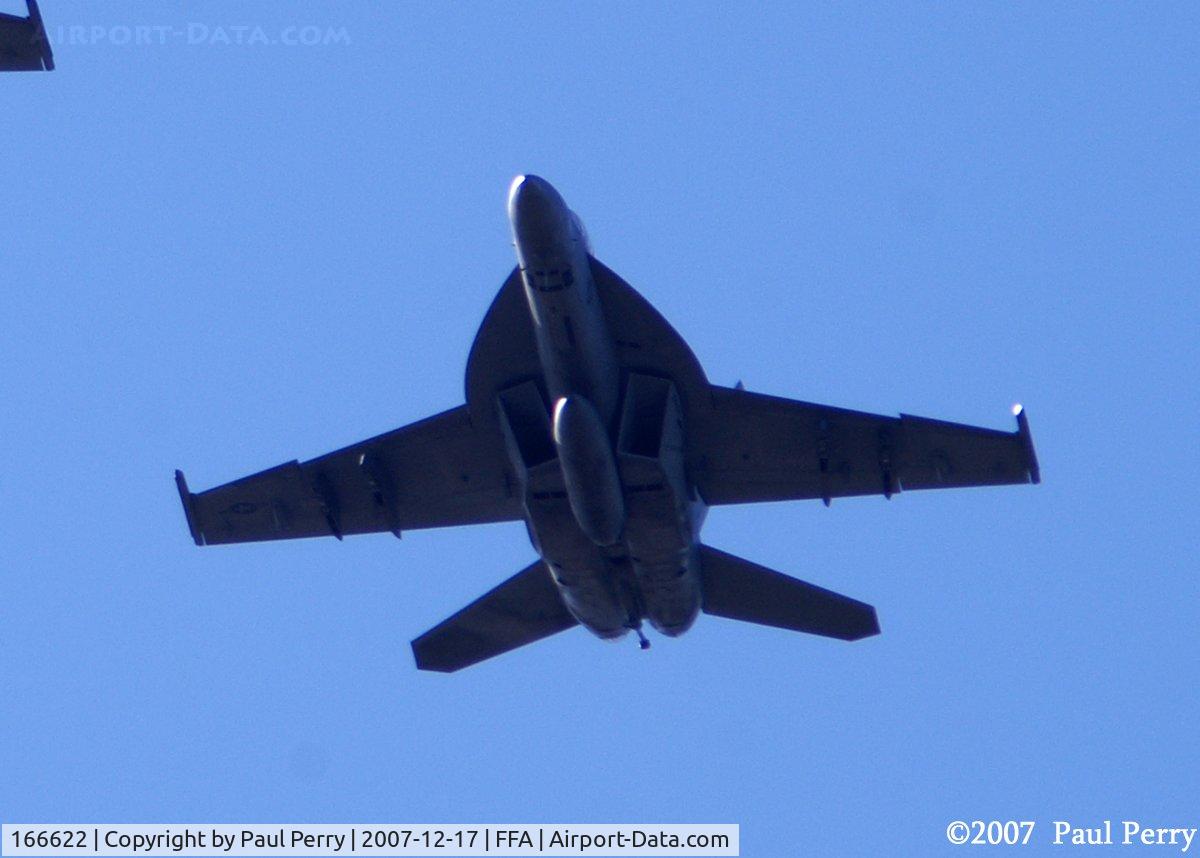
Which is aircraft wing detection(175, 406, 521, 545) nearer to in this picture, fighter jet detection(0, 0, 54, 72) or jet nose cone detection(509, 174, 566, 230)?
jet nose cone detection(509, 174, 566, 230)

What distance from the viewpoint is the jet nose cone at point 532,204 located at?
26953 millimetres

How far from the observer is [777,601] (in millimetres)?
32188

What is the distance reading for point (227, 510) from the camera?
32.5m

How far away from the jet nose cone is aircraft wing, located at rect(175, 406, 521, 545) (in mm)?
4606

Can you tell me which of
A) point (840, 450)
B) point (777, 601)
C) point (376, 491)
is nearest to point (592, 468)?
point (840, 450)

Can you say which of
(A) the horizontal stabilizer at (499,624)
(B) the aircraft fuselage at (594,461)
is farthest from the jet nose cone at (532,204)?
(A) the horizontal stabilizer at (499,624)

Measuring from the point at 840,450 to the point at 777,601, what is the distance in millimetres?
2800

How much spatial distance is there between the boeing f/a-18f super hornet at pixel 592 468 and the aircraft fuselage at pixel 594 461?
0.03 metres

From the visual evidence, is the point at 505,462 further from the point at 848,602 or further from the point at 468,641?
the point at 848,602

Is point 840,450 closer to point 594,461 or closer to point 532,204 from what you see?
point 594,461

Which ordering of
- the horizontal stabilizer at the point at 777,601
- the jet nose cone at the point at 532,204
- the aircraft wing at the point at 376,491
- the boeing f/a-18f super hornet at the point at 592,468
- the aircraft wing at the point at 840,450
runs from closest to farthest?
the jet nose cone at the point at 532,204, the boeing f/a-18f super hornet at the point at 592,468, the aircraft wing at the point at 840,450, the aircraft wing at the point at 376,491, the horizontal stabilizer at the point at 777,601

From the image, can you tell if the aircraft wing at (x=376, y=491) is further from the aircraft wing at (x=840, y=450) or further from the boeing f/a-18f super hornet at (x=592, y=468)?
the aircraft wing at (x=840, y=450)

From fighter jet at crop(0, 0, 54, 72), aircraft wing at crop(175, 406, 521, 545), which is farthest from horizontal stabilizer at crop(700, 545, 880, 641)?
fighter jet at crop(0, 0, 54, 72)

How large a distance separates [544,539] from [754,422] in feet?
11.8
